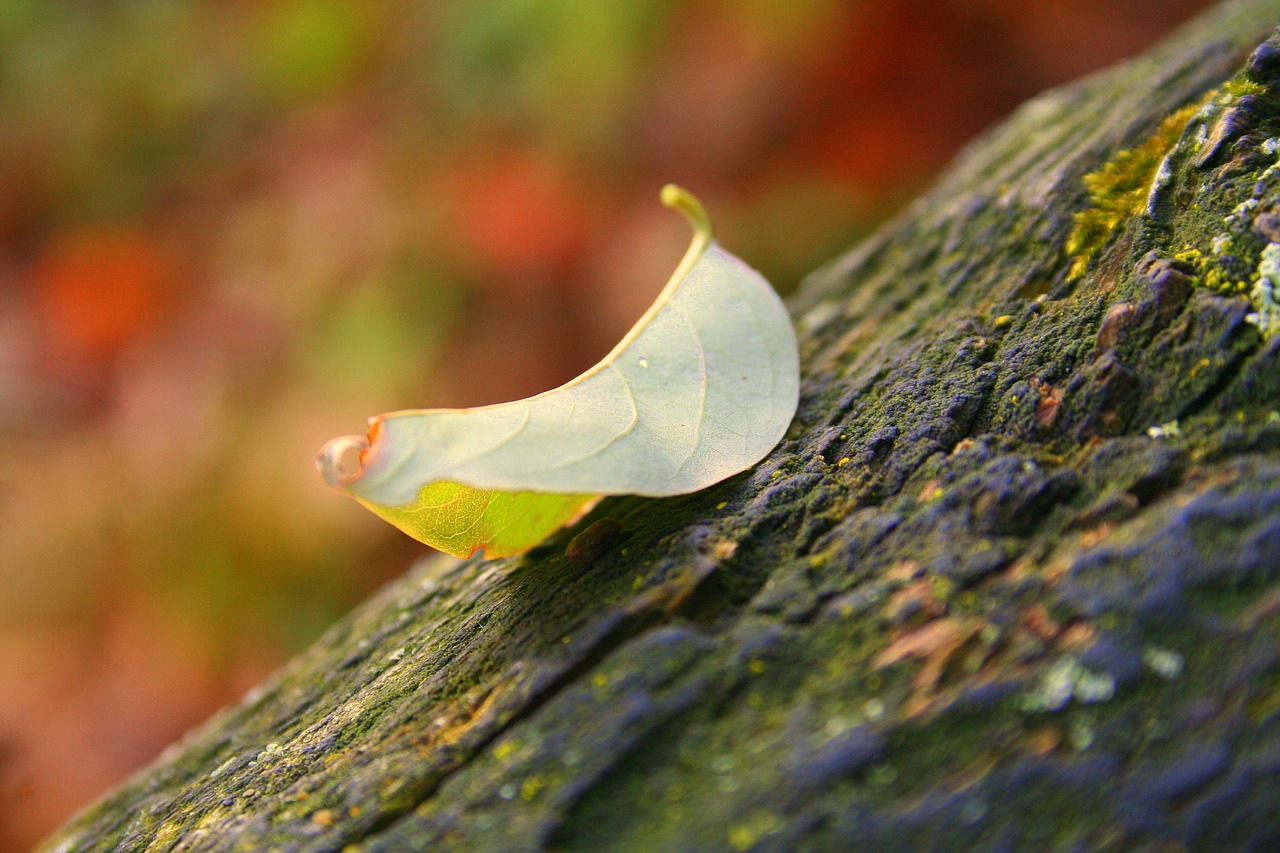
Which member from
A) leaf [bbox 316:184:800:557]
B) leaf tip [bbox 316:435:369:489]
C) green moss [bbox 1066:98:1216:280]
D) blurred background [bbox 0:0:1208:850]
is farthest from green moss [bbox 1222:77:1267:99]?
blurred background [bbox 0:0:1208:850]

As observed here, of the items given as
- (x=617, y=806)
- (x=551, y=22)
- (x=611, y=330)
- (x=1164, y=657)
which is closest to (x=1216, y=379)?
(x=1164, y=657)

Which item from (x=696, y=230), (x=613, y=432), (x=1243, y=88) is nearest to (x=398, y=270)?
(x=696, y=230)

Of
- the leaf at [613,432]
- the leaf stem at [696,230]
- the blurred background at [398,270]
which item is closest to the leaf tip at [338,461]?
the leaf at [613,432]

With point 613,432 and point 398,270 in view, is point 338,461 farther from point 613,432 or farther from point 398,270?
point 398,270

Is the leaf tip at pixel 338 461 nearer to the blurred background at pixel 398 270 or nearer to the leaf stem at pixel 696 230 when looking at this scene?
the leaf stem at pixel 696 230

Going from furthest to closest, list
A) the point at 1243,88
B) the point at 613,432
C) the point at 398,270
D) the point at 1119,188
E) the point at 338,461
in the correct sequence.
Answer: the point at 398,270, the point at 1119,188, the point at 1243,88, the point at 613,432, the point at 338,461

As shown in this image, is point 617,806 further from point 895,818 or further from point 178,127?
point 178,127
